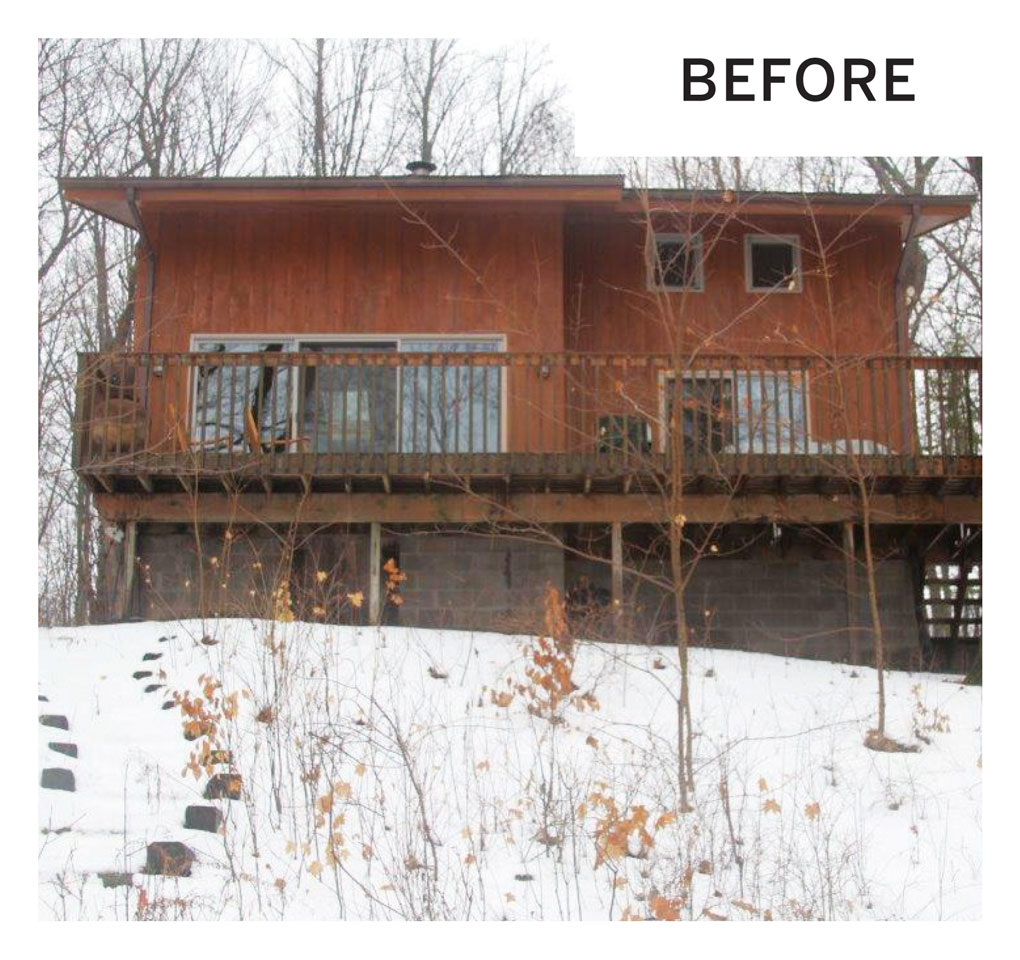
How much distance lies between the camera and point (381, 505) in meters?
11.3

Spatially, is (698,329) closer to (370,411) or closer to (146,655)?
(370,411)

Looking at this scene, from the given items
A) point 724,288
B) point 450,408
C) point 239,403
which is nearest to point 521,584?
point 450,408

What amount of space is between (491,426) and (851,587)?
3.61 metres

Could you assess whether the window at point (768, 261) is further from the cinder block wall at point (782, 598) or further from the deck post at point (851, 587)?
the deck post at point (851, 587)

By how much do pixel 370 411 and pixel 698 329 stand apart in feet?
12.8

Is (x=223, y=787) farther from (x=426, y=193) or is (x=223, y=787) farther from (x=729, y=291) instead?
(x=729, y=291)

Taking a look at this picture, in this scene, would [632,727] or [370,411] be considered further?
[370,411]

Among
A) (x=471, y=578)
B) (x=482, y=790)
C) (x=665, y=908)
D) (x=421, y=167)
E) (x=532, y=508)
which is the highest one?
(x=421, y=167)

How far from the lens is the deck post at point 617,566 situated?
10.4 metres

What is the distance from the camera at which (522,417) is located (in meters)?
12.1

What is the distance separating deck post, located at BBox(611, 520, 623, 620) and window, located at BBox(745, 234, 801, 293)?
3.60 metres

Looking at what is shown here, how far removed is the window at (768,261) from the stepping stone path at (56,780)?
29.0 ft

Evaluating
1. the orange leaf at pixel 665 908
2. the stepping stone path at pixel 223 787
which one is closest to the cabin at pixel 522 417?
the stepping stone path at pixel 223 787

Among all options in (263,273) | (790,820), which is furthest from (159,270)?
(790,820)
